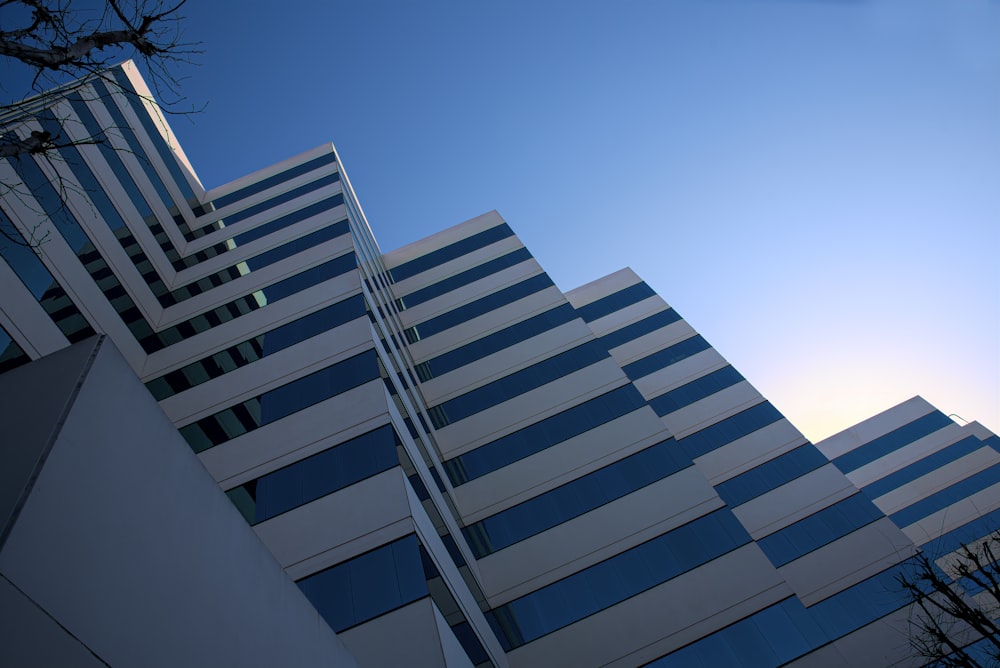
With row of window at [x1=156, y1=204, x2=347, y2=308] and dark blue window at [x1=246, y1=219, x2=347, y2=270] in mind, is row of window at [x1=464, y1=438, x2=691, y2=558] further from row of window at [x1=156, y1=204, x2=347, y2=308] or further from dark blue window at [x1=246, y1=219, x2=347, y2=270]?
row of window at [x1=156, y1=204, x2=347, y2=308]

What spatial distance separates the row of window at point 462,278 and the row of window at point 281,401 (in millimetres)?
11875

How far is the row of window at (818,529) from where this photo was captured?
23.4 meters

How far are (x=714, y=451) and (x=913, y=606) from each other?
10249 millimetres

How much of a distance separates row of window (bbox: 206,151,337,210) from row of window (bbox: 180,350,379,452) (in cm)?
1839

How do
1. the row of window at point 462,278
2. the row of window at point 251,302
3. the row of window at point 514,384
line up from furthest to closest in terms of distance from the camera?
1. the row of window at point 462,278
2. the row of window at point 514,384
3. the row of window at point 251,302

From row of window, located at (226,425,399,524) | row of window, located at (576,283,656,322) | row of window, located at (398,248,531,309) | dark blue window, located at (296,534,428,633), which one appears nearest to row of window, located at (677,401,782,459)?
row of window, located at (576,283,656,322)

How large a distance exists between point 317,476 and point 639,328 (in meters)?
24.0

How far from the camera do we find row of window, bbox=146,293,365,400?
21.3 meters

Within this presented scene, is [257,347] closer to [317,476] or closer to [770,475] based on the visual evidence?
[317,476]

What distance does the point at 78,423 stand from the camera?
14.3 feet

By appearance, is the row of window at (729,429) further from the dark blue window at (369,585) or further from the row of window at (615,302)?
the dark blue window at (369,585)

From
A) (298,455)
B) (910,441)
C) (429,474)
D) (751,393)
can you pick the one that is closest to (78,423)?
(298,455)

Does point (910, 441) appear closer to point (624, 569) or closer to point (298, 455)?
point (624, 569)

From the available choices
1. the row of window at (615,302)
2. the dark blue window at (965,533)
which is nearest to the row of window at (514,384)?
the row of window at (615,302)
